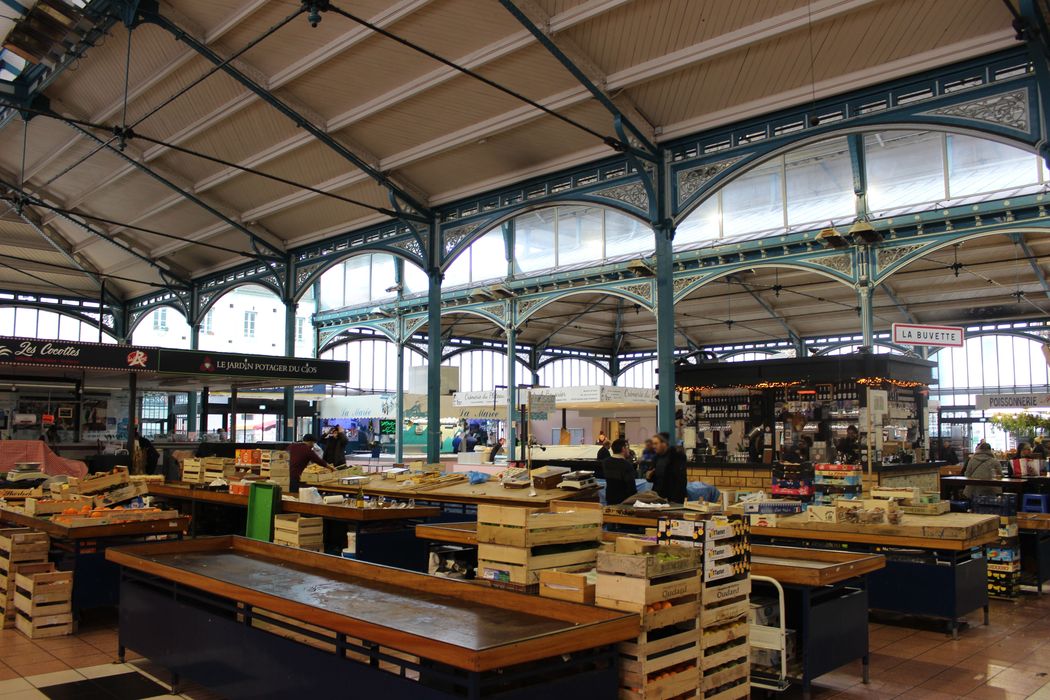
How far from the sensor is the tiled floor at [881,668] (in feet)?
16.3

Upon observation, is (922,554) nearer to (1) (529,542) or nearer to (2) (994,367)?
(1) (529,542)

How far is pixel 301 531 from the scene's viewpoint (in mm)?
7820

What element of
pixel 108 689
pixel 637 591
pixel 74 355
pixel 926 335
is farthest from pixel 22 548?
pixel 926 335

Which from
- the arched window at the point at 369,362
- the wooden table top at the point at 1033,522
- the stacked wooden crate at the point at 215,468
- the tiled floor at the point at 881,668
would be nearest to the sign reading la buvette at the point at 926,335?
the wooden table top at the point at 1033,522

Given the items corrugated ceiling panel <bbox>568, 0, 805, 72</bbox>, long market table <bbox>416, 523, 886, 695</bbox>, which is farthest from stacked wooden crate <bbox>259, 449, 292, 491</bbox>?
corrugated ceiling panel <bbox>568, 0, 805, 72</bbox>

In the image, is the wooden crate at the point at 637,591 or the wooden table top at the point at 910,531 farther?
the wooden table top at the point at 910,531

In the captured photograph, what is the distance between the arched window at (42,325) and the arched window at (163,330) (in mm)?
2754

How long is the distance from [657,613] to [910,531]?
151 inches

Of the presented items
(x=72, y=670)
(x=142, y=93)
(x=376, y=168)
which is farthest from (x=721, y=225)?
(x=72, y=670)

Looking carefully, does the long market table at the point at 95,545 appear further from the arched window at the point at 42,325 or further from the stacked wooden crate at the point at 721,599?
the arched window at the point at 42,325

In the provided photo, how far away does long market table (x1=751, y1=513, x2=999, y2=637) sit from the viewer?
6.34 metres

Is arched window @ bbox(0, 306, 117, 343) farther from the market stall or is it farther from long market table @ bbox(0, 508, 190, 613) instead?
long market table @ bbox(0, 508, 190, 613)

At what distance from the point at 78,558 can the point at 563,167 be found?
34.4ft

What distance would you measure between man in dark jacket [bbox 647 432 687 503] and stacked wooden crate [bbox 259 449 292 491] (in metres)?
4.51
